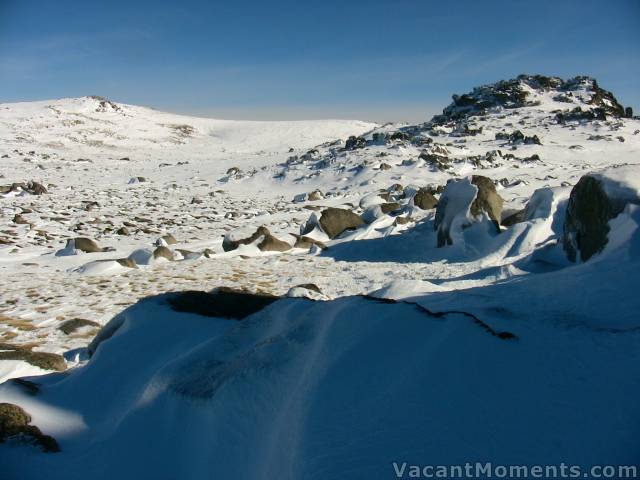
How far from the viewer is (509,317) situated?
10.3 ft

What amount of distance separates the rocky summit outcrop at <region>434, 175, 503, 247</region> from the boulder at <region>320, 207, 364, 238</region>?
299 centimetres

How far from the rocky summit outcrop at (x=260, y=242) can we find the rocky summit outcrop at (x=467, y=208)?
3.94m

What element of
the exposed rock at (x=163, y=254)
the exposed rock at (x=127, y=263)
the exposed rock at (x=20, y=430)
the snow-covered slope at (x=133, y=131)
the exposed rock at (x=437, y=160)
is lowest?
the exposed rock at (x=20, y=430)

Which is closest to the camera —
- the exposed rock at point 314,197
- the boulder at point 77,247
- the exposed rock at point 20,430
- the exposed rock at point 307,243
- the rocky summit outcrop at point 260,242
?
the exposed rock at point 20,430

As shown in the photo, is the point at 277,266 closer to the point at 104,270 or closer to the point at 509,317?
the point at 104,270

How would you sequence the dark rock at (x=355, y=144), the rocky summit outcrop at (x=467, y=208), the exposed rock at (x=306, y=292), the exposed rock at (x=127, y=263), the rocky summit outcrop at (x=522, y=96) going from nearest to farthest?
the exposed rock at (x=306, y=292), the exposed rock at (x=127, y=263), the rocky summit outcrop at (x=467, y=208), the dark rock at (x=355, y=144), the rocky summit outcrop at (x=522, y=96)

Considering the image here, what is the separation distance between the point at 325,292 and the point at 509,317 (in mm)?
4232

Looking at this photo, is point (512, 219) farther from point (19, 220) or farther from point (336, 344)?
point (19, 220)

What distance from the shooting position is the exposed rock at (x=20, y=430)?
2.56m

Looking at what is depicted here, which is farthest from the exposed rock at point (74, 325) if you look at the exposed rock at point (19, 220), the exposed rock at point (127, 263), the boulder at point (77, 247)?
the exposed rock at point (19, 220)

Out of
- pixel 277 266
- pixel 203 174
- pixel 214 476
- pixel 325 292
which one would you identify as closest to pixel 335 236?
pixel 277 266

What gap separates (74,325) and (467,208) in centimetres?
805

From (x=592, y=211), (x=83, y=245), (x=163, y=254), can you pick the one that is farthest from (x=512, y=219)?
(x=83, y=245)

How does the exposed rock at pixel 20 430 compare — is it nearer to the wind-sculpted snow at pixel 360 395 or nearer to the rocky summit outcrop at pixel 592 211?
the wind-sculpted snow at pixel 360 395
